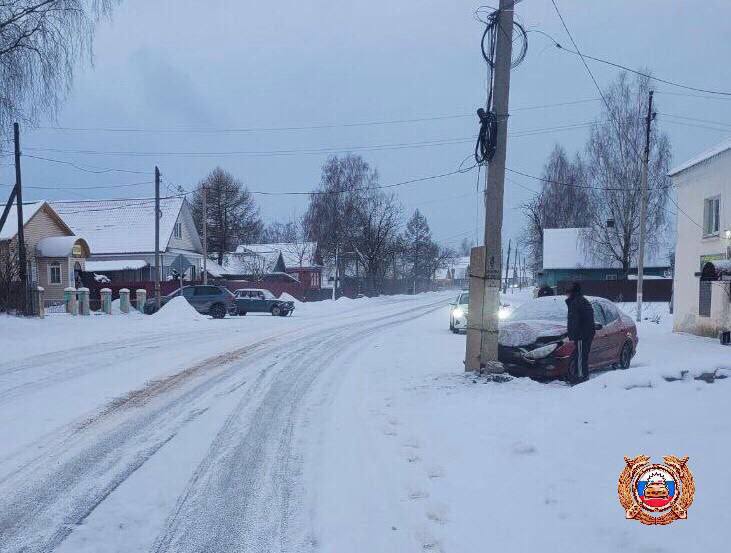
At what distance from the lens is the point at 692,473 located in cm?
376

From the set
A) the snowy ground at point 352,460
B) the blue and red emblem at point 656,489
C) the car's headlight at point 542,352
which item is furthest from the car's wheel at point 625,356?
the blue and red emblem at point 656,489

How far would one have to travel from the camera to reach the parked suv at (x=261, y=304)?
30.9m

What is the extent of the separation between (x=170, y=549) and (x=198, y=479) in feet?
4.26

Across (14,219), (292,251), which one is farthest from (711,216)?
(292,251)

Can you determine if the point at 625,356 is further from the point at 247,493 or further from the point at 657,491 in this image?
the point at 247,493

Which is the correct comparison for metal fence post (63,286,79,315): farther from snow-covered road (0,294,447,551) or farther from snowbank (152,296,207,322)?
snow-covered road (0,294,447,551)

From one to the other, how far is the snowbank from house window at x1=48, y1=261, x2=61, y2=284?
13307mm

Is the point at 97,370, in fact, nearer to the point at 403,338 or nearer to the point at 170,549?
the point at 170,549

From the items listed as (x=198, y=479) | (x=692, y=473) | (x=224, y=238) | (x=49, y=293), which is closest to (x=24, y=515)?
(x=198, y=479)

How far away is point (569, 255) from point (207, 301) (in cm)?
3288

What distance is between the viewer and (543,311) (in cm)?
1102

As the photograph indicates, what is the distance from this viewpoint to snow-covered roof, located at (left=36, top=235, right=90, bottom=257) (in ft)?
112

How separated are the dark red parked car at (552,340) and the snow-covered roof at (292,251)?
49285mm

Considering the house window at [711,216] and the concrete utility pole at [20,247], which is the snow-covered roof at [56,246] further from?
the house window at [711,216]
